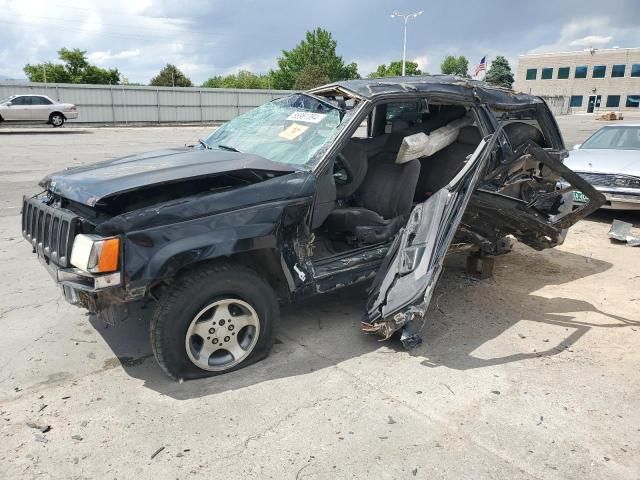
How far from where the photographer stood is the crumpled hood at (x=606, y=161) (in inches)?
306

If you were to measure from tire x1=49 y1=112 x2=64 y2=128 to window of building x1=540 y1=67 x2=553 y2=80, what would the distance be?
242 ft

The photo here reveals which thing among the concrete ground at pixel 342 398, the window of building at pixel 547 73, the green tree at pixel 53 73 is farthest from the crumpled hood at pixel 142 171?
the window of building at pixel 547 73

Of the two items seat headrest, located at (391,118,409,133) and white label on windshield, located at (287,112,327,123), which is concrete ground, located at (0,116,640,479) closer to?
white label on windshield, located at (287,112,327,123)

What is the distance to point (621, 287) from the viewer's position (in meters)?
5.23

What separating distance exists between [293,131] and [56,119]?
78.2 ft

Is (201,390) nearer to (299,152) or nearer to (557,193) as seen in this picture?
(299,152)

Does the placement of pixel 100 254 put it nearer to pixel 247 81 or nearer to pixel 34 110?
pixel 34 110

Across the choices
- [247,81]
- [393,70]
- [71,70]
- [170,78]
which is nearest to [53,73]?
[71,70]

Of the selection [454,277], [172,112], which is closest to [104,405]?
[454,277]

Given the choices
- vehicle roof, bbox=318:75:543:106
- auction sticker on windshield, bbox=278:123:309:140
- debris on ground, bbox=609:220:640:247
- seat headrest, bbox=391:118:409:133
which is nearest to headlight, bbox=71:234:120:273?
auction sticker on windshield, bbox=278:123:309:140

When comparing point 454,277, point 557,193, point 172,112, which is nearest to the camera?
point 557,193

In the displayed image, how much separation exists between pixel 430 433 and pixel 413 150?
234 centimetres

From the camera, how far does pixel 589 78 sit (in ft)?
246

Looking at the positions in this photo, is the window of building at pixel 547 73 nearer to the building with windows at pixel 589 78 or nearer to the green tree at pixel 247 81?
the building with windows at pixel 589 78
